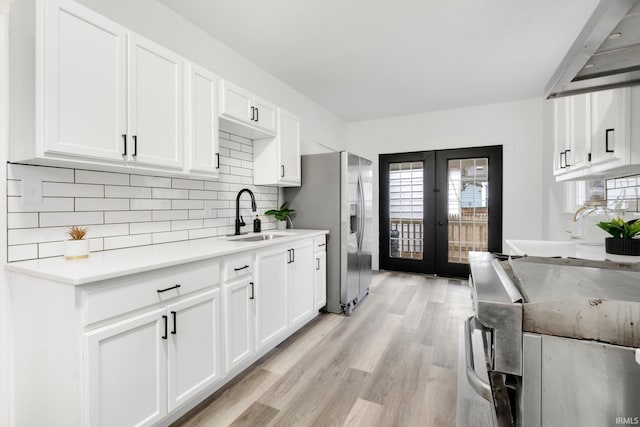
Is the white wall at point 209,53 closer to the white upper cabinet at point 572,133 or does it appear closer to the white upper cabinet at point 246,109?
the white upper cabinet at point 246,109

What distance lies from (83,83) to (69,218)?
738 mm

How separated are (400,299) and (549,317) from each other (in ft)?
10.7

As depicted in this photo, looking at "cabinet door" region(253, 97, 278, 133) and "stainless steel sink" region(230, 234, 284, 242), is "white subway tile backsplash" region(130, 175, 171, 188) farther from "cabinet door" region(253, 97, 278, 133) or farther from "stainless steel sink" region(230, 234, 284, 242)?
"cabinet door" region(253, 97, 278, 133)

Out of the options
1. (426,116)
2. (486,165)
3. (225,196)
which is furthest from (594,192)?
(225,196)

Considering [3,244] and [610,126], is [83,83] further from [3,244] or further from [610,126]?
[610,126]

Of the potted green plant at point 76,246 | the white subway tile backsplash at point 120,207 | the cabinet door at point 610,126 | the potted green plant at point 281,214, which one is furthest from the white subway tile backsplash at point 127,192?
the cabinet door at point 610,126

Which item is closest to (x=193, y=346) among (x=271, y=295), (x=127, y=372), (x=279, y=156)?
(x=127, y=372)

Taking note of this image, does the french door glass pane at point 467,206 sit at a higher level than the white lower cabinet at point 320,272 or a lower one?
higher

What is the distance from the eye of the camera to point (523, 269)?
0.98 m

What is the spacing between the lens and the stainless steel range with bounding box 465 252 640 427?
62cm

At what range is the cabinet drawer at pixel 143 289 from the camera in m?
1.21

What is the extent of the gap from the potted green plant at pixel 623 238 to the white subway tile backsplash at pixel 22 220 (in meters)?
3.25

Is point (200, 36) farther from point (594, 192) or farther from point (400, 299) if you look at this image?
point (594, 192)

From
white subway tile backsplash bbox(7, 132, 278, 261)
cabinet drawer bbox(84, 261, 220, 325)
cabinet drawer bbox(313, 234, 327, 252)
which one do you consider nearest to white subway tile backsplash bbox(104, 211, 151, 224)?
white subway tile backsplash bbox(7, 132, 278, 261)
